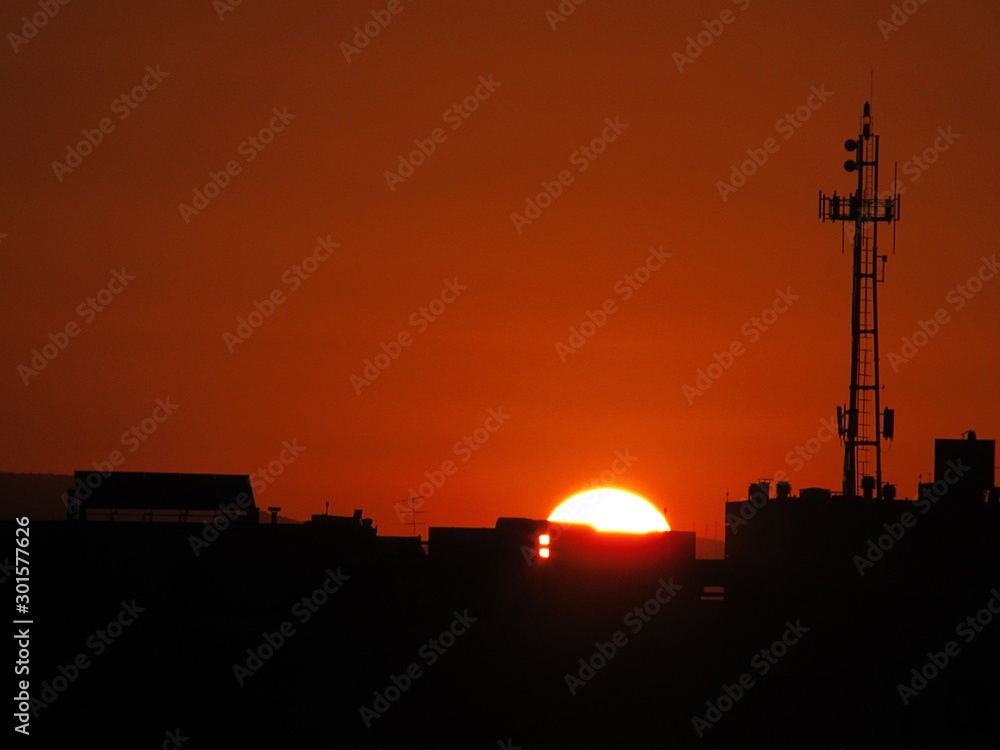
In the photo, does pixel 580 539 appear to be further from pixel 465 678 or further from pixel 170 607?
pixel 170 607

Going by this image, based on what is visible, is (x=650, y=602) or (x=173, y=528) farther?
(x=173, y=528)

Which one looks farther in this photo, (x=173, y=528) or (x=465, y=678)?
(x=173, y=528)

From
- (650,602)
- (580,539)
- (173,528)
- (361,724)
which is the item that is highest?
(173,528)

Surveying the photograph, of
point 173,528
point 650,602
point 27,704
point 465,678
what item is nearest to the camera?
point 27,704

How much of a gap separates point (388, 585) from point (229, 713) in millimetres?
6899

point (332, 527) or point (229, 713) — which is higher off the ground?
point (332, 527)

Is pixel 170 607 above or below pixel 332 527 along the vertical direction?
below

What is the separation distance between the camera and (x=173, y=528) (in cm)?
5412

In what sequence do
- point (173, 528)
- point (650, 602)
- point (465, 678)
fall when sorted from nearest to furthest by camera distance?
point (465, 678) < point (650, 602) < point (173, 528)

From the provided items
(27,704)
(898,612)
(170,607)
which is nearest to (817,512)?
(898,612)

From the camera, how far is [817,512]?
54250 millimetres

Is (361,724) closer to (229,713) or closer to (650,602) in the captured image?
(229,713)

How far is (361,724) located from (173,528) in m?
13.7

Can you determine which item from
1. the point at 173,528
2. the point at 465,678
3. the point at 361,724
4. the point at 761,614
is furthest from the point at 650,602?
the point at 173,528
